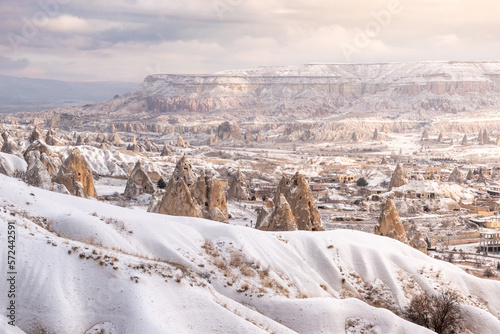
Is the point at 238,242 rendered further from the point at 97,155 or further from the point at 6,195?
the point at 97,155

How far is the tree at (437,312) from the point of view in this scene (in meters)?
21.8

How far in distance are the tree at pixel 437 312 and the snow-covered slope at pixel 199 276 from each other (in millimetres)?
510

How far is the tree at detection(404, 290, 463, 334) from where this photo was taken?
21.8 m

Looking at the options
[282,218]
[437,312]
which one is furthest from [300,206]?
[437,312]

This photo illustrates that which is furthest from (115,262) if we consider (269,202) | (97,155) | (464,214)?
(97,155)

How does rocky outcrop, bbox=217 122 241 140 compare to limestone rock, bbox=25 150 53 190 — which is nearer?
limestone rock, bbox=25 150 53 190

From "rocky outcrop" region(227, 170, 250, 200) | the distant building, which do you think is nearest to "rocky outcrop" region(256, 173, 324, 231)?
the distant building

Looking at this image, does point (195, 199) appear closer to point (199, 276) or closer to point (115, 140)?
point (199, 276)

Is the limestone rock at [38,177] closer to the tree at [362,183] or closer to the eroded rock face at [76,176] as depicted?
the eroded rock face at [76,176]

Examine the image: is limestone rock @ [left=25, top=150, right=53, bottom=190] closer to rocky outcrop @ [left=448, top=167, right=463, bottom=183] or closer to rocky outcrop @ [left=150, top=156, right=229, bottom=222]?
rocky outcrop @ [left=150, top=156, right=229, bottom=222]

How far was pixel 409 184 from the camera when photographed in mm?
74562

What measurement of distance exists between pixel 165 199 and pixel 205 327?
21981 mm

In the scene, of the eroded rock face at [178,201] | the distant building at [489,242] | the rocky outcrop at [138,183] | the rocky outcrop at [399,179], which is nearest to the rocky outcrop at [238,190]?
the rocky outcrop at [138,183]

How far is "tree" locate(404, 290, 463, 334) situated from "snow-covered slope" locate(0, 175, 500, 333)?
510 millimetres
